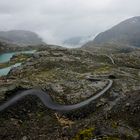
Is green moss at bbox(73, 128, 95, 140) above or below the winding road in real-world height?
above

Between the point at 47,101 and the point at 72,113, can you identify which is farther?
the point at 47,101

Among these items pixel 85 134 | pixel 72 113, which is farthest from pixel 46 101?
pixel 85 134

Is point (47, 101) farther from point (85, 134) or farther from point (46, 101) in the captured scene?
point (85, 134)

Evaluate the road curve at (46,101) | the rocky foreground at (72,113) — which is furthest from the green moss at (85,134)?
the road curve at (46,101)

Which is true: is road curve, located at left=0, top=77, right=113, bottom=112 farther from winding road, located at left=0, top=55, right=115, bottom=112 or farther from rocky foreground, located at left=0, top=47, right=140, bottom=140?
rocky foreground, located at left=0, top=47, right=140, bottom=140

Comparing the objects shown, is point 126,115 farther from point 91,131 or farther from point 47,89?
point 47,89

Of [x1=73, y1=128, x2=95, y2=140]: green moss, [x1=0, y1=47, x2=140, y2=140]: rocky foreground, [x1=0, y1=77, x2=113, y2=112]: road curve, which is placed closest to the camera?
[x1=73, y1=128, x2=95, y2=140]: green moss

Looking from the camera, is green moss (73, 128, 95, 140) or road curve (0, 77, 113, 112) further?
road curve (0, 77, 113, 112)

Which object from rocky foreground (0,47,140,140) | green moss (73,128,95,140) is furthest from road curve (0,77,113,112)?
green moss (73,128,95,140)

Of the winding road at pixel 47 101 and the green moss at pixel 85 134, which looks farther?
the winding road at pixel 47 101

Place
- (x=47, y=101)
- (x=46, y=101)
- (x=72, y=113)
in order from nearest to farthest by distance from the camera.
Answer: (x=72, y=113) < (x=46, y=101) < (x=47, y=101)

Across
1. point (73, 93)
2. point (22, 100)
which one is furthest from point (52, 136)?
point (73, 93)

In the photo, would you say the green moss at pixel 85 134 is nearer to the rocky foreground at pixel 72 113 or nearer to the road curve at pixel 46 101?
the rocky foreground at pixel 72 113

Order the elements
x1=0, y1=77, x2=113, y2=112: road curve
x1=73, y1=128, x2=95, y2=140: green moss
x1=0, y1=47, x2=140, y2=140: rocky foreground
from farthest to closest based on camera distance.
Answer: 1. x1=0, y1=77, x2=113, y2=112: road curve
2. x1=0, y1=47, x2=140, y2=140: rocky foreground
3. x1=73, y1=128, x2=95, y2=140: green moss
